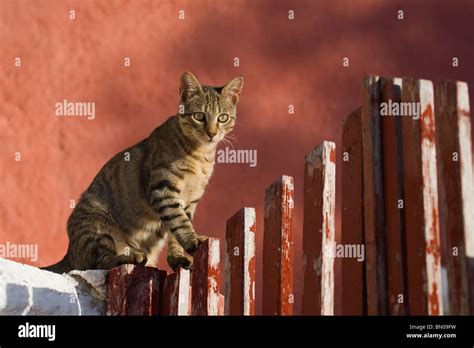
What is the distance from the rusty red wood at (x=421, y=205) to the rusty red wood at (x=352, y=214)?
20 centimetres

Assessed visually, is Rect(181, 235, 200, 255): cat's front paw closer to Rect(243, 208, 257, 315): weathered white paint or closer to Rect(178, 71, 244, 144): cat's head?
Rect(178, 71, 244, 144): cat's head

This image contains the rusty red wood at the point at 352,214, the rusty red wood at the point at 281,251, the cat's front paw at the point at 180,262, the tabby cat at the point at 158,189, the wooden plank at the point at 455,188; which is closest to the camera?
the wooden plank at the point at 455,188

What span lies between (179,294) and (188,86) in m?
1.56

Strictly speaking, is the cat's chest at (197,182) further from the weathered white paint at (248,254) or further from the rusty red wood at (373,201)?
the rusty red wood at (373,201)

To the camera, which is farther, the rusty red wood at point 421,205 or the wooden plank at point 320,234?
the wooden plank at point 320,234

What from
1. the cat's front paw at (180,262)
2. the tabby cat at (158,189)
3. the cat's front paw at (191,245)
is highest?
the tabby cat at (158,189)

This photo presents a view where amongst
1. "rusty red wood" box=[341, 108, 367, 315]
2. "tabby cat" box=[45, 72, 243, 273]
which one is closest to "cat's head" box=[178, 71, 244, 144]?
"tabby cat" box=[45, 72, 243, 273]

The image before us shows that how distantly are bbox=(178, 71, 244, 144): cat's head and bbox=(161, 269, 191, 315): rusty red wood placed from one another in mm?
1229

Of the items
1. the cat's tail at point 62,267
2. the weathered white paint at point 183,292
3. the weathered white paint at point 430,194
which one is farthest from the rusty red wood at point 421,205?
the cat's tail at point 62,267

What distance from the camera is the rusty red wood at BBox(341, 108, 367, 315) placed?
6.79ft

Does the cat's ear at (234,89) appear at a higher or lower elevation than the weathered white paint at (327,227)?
higher

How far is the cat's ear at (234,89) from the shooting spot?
4.16 metres

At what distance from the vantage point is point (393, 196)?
1.95 meters
